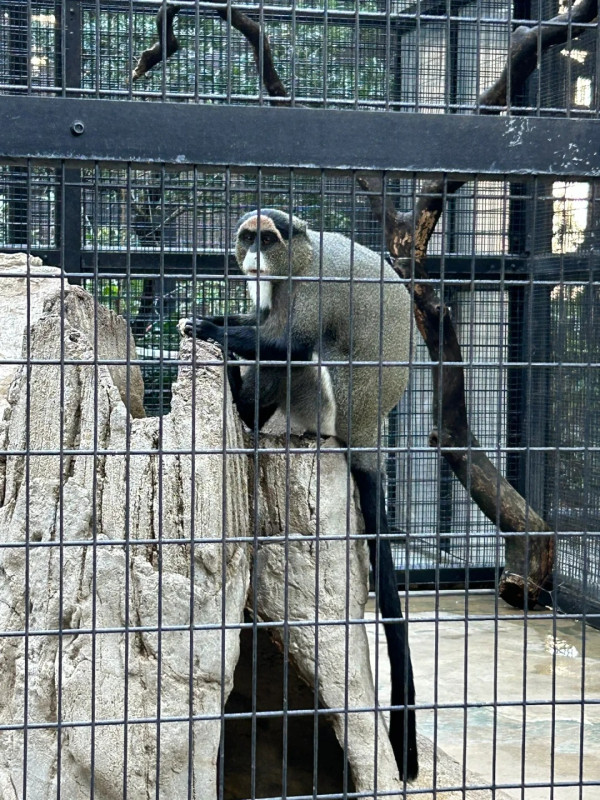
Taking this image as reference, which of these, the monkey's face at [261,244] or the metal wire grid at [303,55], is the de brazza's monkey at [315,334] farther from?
the metal wire grid at [303,55]

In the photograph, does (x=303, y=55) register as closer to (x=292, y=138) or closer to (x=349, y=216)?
(x=349, y=216)

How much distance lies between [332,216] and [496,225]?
1.46 metres

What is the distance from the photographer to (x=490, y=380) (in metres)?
7.45

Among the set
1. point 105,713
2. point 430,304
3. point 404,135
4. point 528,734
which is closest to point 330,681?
point 105,713

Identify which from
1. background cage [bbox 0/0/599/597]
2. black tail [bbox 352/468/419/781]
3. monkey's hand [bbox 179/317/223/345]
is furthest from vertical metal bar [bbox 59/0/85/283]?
black tail [bbox 352/468/419/781]

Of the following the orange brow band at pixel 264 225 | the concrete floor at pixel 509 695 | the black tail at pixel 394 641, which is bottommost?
the concrete floor at pixel 509 695

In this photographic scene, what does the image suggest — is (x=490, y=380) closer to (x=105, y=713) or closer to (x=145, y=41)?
(x=145, y=41)

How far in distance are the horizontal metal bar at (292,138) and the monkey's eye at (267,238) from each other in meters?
1.98

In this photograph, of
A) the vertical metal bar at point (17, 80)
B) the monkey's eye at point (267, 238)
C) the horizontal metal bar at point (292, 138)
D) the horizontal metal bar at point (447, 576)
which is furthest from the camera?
the horizontal metal bar at point (447, 576)

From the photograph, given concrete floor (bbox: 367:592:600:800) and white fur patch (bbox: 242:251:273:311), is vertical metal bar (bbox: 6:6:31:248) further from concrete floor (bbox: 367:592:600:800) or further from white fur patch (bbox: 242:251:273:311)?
concrete floor (bbox: 367:592:600:800)

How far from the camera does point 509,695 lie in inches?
211

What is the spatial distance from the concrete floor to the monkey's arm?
1.15 metres

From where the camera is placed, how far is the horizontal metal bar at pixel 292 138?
2012 mm

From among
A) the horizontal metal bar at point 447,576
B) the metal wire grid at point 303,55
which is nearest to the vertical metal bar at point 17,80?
the metal wire grid at point 303,55
